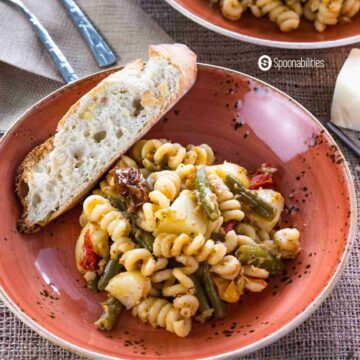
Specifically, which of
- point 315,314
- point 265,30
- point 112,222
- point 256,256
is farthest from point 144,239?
point 265,30

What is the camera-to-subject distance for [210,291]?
2191mm

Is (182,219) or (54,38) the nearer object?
(182,219)

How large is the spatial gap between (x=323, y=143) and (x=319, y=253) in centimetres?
47

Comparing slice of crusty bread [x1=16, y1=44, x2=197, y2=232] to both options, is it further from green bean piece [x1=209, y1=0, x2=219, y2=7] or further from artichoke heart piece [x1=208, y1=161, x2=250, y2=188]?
green bean piece [x1=209, y1=0, x2=219, y2=7]

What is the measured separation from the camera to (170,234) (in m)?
2.15

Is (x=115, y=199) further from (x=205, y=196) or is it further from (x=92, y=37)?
(x=92, y=37)

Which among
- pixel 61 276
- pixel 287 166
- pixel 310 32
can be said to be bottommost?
pixel 61 276

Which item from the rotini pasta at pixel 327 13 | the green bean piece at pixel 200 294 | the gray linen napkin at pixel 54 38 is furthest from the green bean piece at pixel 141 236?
the rotini pasta at pixel 327 13

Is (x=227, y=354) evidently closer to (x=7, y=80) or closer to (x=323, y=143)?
(x=323, y=143)

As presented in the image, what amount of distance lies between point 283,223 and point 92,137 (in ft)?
2.69

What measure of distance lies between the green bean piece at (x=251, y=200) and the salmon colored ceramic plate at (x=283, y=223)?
0.17 metres

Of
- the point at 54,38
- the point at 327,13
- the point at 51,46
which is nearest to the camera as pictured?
the point at 327,13

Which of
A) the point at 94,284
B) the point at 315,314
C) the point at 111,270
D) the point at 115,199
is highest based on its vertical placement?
the point at 115,199

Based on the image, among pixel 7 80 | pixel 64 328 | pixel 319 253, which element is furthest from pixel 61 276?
pixel 7 80
